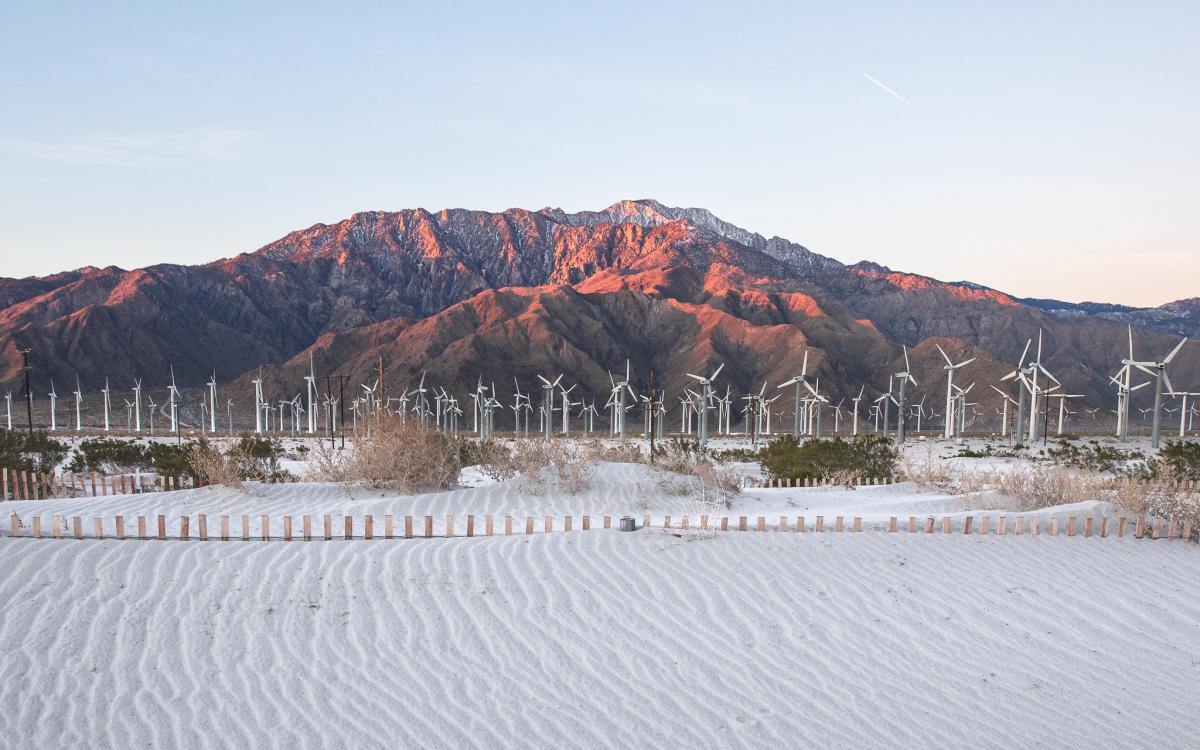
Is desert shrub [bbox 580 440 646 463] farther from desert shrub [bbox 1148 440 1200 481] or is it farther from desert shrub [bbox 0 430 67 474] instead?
desert shrub [bbox 0 430 67 474]

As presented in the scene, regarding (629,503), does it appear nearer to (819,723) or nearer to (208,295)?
(819,723)

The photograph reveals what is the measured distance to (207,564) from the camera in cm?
895

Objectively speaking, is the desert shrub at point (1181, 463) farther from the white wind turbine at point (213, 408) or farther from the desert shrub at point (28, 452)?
the white wind turbine at point (213, 408)

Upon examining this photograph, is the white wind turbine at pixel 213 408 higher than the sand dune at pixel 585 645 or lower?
lower

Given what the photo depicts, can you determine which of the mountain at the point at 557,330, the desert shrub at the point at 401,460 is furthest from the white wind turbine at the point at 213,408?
the desert shrub at the point at 401,460

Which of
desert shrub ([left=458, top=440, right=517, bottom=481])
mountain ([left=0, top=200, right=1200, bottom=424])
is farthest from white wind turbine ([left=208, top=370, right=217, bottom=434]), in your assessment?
desert shrub ([left=458, top=440, right=517, bottom=481])

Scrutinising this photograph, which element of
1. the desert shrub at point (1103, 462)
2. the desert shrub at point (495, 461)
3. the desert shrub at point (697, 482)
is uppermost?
the desert shrub at point (495, 461)

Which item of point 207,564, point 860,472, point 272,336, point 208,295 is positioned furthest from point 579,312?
point 207,564

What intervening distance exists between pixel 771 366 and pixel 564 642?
389ft

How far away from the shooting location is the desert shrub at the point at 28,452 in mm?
25031

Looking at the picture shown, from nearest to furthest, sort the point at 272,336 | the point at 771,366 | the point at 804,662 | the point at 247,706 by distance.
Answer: the point at 247,706
the point at 804,662
the point at 771,366
the point at 272,336

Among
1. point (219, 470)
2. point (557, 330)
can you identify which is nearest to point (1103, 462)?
point (219, 470)

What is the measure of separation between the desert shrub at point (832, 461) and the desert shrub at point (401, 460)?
1132 centimetres

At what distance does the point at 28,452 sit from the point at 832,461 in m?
28.0
